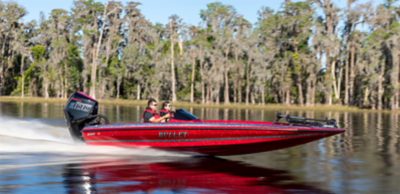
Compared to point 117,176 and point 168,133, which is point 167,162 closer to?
point 168,133

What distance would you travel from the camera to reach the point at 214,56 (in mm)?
52312

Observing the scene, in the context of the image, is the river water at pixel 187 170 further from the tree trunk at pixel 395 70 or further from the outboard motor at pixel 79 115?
the tree trunk at pixel 395 70

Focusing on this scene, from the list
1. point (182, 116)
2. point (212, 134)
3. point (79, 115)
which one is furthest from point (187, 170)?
point (79, 115)

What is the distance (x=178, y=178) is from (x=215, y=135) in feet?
6.00

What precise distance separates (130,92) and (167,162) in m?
54.0

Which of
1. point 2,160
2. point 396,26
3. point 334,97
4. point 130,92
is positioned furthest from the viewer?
point 130,92

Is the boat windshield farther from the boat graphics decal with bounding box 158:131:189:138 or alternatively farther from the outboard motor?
the outboard motor

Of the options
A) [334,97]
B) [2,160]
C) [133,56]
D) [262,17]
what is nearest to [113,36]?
[133,56]

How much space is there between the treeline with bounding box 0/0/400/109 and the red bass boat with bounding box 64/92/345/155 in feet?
122

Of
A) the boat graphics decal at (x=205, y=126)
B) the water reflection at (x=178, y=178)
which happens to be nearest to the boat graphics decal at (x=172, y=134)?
the boat graphics decal at (x=205, y=126)

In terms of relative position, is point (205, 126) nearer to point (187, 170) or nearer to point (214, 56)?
point (187, 170)

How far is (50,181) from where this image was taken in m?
7.10

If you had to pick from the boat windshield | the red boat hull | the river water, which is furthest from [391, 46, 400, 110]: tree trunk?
the boat windshield

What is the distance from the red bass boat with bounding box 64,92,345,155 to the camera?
28.8ft
